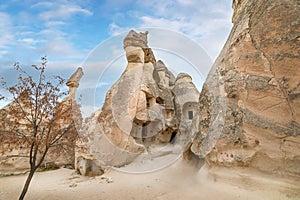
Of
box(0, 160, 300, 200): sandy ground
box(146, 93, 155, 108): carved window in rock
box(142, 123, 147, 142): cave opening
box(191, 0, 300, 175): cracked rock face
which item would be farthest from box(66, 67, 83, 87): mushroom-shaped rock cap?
box(191, 0, 300, 175): cracked rock face

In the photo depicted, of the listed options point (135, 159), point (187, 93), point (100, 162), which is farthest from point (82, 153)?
point (187, 93)

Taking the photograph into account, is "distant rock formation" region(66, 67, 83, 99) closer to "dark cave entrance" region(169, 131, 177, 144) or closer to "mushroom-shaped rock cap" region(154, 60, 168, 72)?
"mushroom-shaped rock cap" region(154, 60, 168, 72)

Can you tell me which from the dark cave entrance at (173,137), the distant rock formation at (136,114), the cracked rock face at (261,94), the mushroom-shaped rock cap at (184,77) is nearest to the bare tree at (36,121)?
the distant rock formation at (136,114)

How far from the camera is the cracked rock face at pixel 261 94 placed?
3512mm

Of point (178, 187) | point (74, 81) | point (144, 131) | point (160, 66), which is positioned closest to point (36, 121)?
point (178, 187)

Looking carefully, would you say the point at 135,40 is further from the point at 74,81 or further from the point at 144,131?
the point at 74,81

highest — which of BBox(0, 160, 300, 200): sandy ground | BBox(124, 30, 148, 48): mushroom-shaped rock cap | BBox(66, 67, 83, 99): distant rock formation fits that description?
BBox(124, 30, 148, 48): mushroom-shaped rock cap

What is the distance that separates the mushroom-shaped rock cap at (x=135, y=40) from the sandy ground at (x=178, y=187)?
7.03 m

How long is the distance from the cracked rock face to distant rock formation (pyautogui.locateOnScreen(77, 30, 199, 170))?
4155mm

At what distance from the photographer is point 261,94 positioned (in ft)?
12.5

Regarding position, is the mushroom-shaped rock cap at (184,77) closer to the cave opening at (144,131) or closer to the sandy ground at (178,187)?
the cave opening at (144,131)

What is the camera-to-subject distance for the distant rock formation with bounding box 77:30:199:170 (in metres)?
8.56

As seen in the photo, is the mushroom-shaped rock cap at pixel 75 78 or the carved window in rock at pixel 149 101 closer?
the carved window in rock at pixel 149 101

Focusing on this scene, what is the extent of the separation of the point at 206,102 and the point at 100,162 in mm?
5049
